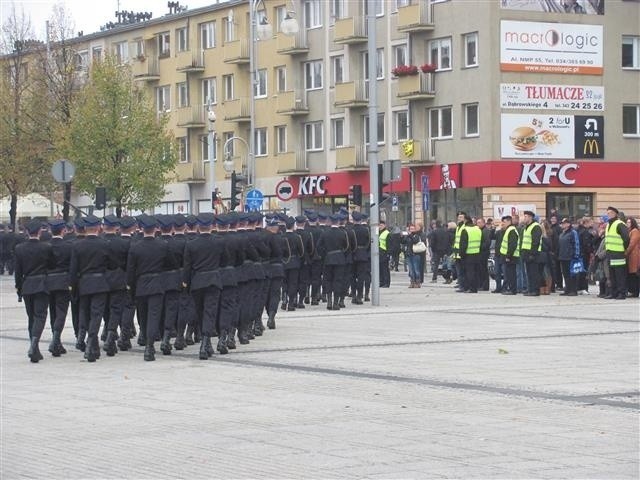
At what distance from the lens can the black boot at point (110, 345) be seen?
19878mm

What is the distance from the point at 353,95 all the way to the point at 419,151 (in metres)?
5.80

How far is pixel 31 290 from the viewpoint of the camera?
19.4 meters

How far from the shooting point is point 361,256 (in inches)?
1195

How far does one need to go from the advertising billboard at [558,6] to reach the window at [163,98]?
1143 inches

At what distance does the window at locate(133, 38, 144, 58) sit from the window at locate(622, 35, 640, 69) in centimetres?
3229

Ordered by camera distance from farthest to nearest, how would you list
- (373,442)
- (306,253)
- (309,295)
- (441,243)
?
1. (441,243)
2. (309,295)
3. (306,253)
4. (373,442)

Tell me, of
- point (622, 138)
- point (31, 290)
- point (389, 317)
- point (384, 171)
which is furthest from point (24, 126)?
point (31, 290)

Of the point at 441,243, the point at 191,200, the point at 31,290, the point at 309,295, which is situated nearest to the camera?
the point at 31,290

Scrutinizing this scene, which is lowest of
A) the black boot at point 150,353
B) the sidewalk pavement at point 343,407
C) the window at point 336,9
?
the sidewalk pavement at point 343,407

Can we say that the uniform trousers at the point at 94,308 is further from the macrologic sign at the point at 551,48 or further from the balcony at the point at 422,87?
the balcony at the point at 422,87

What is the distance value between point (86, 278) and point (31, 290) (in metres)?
0.74

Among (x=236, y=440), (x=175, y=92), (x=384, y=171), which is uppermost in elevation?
(x=175, y=92)

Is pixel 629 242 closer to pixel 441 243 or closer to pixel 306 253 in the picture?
pixel 306 253

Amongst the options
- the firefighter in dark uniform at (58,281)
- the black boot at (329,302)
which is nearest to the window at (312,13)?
the black boot at (329,302)
